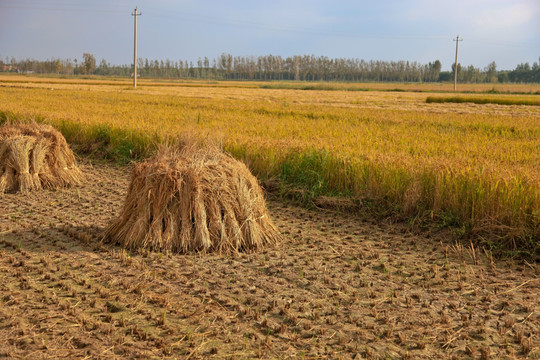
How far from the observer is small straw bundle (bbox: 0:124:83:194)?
8000 mm

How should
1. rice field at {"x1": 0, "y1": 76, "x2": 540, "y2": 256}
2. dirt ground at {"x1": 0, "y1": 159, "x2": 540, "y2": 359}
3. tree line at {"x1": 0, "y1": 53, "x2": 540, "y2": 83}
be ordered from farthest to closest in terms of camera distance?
1. tree line at {"x1": 0, "y1": 53, "x2": 540, "y2": 83}
2. rice field at {"x1": 0, "y1": 76, "x2": 540, "y2": 256}
3. dirt ground at {"x1": 0, "y1": 159, "x2": 540, "y2": 359}

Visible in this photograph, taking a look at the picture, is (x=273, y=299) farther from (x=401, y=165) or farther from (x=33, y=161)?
(x=33, y=161)

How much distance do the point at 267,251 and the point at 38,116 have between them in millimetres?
11047

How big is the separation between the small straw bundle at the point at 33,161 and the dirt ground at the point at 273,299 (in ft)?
7.07

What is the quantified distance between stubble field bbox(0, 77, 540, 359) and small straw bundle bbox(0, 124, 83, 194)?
12.6 inches

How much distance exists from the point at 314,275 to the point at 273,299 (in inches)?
25.3

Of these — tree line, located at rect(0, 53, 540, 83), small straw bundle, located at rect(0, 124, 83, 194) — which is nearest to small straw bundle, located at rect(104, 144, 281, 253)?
small straw bundle, located at rect(0, 124, 83, 194)

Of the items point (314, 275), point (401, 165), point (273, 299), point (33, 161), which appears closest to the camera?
point (273, 299)

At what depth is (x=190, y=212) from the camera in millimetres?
5199

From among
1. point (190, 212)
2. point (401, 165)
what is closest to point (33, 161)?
point (190, 212)

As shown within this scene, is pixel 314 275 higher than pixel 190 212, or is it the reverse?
pixel 190 212

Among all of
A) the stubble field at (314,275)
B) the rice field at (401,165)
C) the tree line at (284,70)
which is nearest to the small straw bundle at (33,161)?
the stubble field at (314,275)

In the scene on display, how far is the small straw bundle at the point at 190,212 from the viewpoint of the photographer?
17.1 ft

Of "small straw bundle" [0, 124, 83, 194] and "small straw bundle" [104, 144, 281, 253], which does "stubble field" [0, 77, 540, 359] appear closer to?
"small straw bundle" [104, 144, 281, 253]
